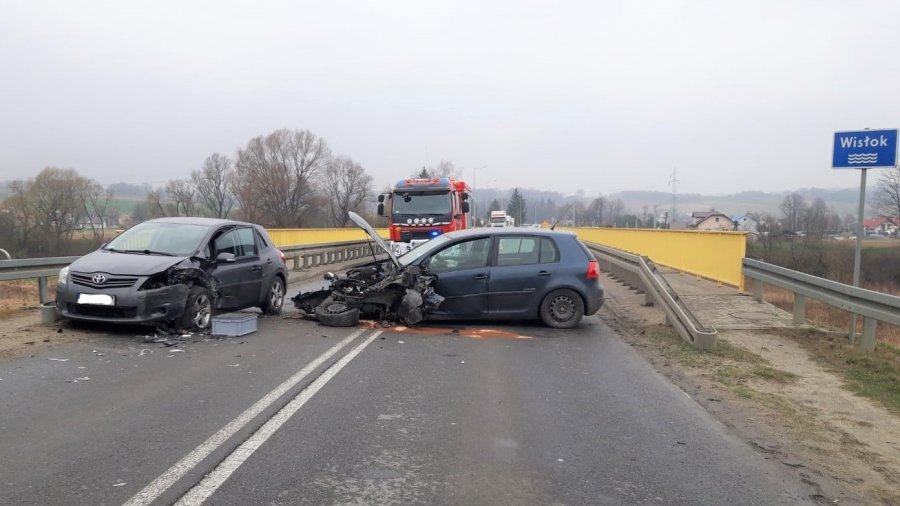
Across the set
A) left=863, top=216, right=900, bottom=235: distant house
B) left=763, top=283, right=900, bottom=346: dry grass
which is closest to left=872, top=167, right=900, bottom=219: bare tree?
left=863, top=216, right=900, bottom=235: distant house

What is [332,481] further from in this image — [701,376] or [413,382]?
[701,376]

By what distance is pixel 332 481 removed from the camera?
383 centimetres

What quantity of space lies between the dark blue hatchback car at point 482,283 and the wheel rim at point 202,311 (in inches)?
62.9

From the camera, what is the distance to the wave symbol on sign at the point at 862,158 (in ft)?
30.1

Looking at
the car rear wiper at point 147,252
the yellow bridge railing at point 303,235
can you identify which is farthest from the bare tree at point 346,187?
the car rear wiper at point 147,252

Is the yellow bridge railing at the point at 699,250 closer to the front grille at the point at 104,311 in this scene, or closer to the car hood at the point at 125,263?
the car hood at the point at 125,263

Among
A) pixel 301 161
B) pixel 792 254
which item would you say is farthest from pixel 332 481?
pixel 301 161

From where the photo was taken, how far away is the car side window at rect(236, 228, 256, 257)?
33.0ft

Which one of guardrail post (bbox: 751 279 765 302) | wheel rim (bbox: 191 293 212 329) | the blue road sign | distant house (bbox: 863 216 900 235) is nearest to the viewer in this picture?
wheel rim (bbox: 191 293 212 329)

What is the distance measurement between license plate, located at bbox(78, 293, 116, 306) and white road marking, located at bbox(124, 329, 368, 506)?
114 inches

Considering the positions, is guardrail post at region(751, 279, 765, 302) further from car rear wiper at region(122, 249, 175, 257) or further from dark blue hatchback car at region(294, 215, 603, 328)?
car rear wiper at region(122, 249, 175, 257)

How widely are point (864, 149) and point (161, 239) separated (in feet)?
34.2

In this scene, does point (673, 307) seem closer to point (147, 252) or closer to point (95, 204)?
point (147, 252)

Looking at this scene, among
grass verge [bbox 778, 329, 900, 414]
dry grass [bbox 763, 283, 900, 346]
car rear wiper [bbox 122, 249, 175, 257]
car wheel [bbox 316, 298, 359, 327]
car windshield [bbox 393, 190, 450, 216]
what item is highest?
car windshield [bbox 393, 190, 450, 216]
